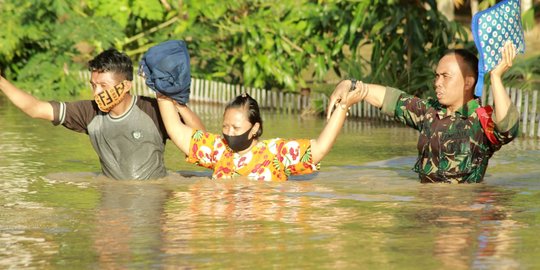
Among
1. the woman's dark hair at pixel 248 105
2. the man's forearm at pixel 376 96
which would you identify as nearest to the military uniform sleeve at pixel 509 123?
the man's forearm at pixel 376 96

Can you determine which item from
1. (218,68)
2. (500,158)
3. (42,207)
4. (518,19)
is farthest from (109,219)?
(218,68)

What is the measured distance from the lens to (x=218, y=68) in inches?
900

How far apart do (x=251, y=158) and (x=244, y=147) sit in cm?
11

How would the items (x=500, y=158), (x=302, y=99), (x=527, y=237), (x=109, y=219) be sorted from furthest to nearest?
(x=302, y=99) → (x=500, y=158) → (x=109, y=219) → (x=527, y=237)

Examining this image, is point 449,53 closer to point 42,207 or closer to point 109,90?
point 109,90

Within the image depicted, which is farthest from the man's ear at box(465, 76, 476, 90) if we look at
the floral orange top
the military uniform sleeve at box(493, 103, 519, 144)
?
the floral orange top

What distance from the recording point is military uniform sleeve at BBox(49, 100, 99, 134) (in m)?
10.7

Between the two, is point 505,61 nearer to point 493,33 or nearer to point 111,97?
point 493,33

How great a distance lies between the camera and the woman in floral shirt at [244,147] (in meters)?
10.2

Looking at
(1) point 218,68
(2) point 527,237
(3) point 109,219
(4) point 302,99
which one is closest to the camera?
(2) point 527,237

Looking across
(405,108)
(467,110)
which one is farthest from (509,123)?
(405,108)

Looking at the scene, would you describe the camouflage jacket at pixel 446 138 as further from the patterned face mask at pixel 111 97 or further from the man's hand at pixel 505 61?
the patterned face mask at pixel 111 97

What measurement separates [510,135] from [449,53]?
0.92 meters

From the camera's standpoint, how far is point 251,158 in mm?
10344
